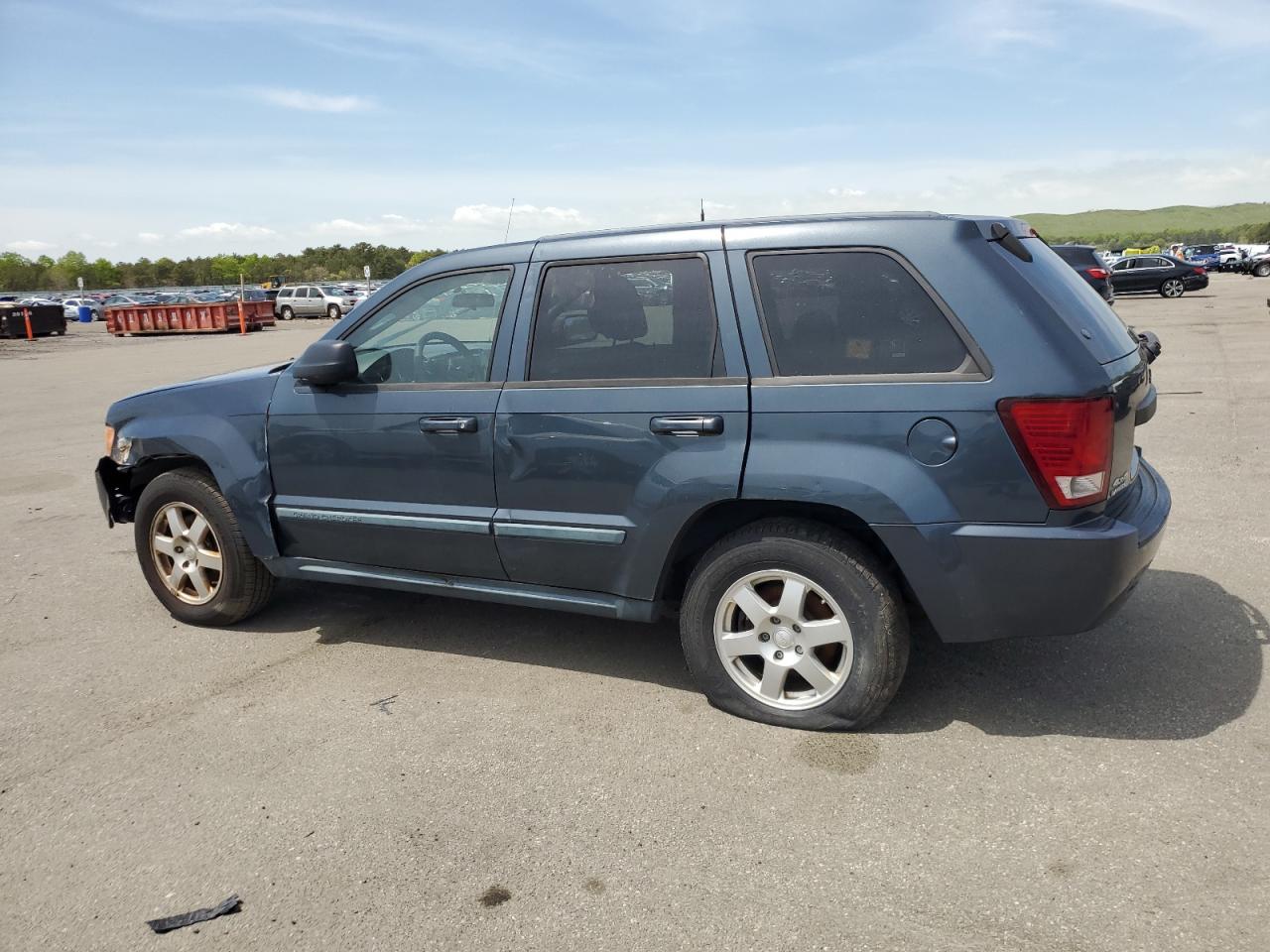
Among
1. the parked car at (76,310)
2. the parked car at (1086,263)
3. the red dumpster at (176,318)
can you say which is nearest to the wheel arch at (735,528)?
the parked car at (1086,263)

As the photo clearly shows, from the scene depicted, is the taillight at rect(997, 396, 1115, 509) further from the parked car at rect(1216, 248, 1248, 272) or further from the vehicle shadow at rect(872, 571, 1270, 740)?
the parked car at rect(1216, 248, 1248, 272)

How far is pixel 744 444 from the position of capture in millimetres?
3545

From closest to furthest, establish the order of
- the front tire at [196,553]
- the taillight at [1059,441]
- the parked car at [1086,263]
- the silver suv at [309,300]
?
1. the taillight at [1059,441]
2. the front tire at [196,553]
3. the parked car at [1086,263]
4. the silver suv at [309,300]

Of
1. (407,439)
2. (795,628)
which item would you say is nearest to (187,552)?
(407,439)

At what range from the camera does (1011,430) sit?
320 cm

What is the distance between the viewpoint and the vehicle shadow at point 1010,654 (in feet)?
12.1

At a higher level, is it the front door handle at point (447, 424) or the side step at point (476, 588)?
the front door handle at point (447, 424)

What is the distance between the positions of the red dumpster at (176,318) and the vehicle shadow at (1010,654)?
1466 inches

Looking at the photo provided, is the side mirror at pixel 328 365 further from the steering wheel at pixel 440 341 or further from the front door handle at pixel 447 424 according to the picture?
the front door handle at pixel 447 424

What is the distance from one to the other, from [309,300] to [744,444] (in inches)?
1957

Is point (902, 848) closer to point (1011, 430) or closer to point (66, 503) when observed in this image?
point (1011, 430)

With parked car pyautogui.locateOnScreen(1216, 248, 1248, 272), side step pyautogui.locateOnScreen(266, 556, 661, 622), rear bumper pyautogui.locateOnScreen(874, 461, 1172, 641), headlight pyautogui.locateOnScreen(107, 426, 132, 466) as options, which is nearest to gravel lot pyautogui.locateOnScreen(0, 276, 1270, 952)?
side step pyautogui.locateOnScreen(266, 556, 661, 622)

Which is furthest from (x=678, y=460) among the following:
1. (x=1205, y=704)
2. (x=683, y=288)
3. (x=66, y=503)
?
(x=66, y=503)

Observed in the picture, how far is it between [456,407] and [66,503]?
5.62 meters
